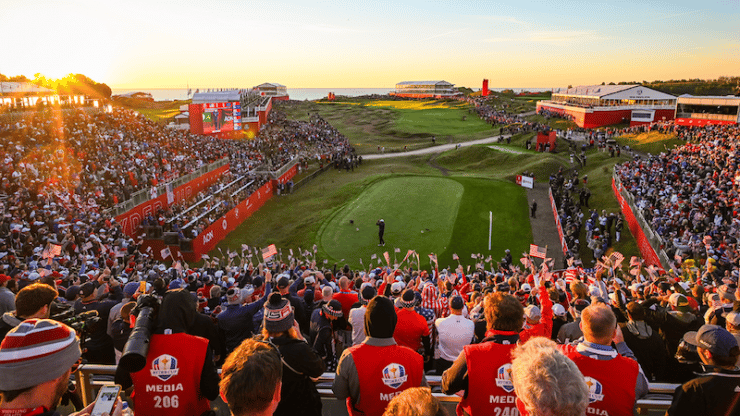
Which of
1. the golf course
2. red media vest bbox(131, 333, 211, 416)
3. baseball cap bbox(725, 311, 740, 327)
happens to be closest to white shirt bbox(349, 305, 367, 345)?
red media vest bbox(131, 333, 211, 416)

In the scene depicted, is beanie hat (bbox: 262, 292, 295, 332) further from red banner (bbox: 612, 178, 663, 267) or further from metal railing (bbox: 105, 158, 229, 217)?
metal railing (bbox: 105, 158, 229, 217)

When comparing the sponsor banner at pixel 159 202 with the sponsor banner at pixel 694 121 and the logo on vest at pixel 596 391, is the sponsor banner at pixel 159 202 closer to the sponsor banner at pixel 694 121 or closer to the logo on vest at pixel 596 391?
the logo on vest at pixel 596 391

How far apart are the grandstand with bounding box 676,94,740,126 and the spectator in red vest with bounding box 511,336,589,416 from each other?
201 ft

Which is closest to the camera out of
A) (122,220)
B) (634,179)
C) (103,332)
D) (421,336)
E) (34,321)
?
(34,321)

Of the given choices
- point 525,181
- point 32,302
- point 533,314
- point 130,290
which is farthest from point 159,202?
point 525,181

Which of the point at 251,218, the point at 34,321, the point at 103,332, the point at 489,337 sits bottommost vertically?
the point at 251,218

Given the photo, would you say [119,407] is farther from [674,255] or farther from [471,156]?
[471,156]

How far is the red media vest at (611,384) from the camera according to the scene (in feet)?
12.4

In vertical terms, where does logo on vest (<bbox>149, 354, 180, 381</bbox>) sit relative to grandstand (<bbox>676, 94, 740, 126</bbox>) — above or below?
below

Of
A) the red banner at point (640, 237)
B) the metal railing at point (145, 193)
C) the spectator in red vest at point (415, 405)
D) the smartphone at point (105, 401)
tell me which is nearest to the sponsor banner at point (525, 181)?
the red banner at point (640, 237)

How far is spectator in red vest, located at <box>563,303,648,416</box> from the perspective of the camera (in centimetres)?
378

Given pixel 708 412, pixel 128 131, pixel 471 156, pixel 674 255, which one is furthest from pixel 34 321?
pixel 471 156

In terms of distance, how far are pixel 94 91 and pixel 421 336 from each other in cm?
10575

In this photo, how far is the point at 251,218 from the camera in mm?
30203
